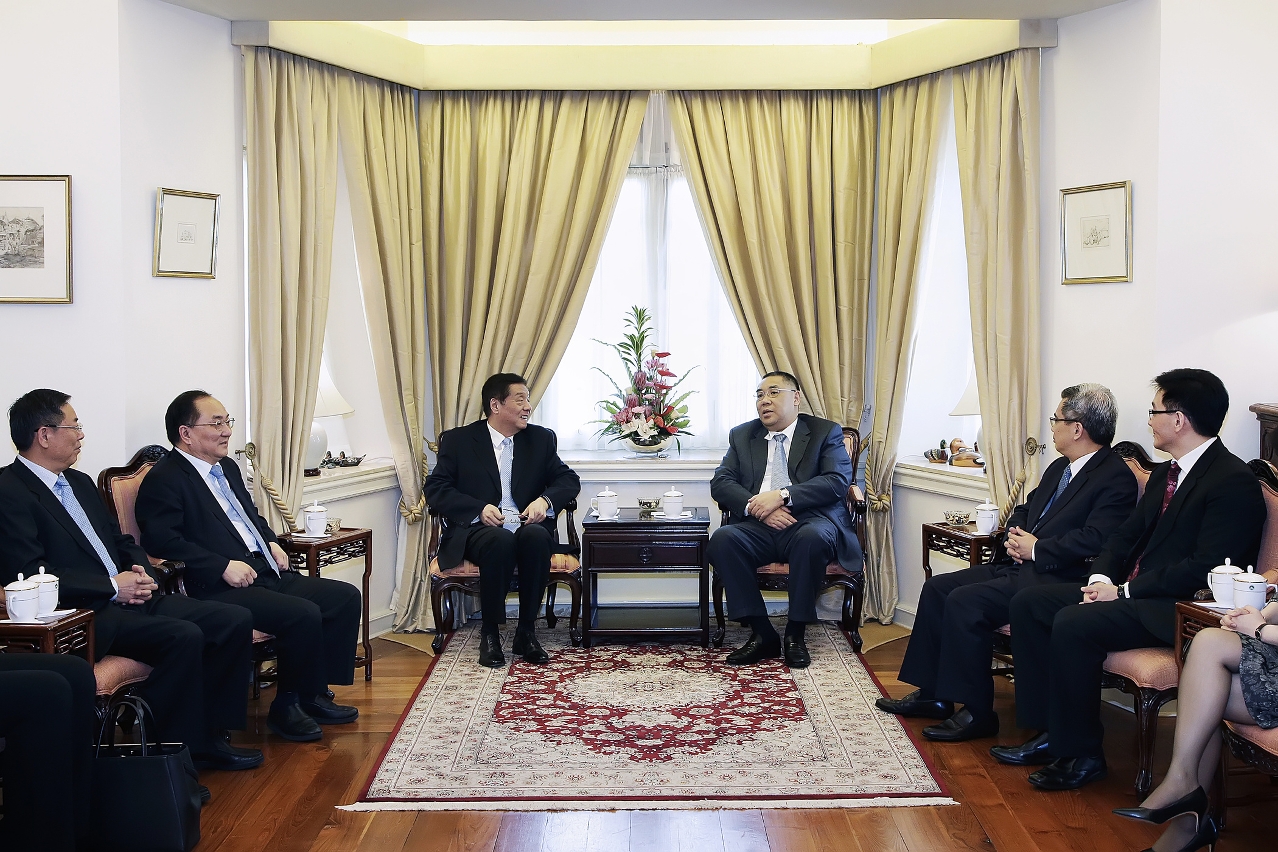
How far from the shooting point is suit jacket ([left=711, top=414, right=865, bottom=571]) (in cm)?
544

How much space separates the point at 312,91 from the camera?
5.41 m

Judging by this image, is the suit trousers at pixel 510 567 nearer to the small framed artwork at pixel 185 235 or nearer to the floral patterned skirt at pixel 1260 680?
the small framed artwork at pixel 185 235

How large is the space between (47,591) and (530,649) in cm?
243

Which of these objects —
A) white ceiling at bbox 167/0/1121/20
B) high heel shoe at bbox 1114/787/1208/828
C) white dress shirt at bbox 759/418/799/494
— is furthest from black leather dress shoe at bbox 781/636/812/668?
white ceiling at bbox 167/0/1121/20

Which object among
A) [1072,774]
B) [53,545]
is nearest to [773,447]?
[1072,774]

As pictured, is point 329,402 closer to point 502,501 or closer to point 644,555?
point 502,501

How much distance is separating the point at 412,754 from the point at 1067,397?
284 centimetres

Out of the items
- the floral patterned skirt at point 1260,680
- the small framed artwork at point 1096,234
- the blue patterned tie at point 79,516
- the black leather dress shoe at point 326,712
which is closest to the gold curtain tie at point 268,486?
the black leather dress shoe at point 326,712

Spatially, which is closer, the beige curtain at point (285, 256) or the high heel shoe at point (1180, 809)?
the high heel shoe at point (1180, 809)

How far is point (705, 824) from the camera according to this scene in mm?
3451

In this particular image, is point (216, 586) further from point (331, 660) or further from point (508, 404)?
point (508, 404)

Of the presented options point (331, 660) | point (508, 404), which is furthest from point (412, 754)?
point (508, 404)

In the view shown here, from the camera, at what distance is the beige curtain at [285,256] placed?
5.19 meters

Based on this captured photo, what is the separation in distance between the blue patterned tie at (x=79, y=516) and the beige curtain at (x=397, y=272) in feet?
7.23
